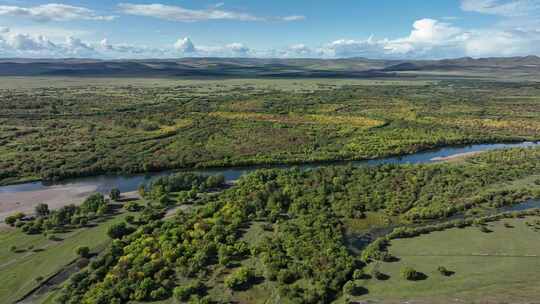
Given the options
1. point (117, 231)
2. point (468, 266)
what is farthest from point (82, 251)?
point (468, 266)

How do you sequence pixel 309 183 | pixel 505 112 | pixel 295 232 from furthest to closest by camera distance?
pixel 505 112 < pixel 309 183 < pixel 295 232

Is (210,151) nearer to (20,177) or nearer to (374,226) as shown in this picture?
(20,177)

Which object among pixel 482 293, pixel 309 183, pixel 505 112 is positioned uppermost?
pixel 505 112

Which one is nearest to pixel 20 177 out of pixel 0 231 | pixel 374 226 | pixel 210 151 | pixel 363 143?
pixel 0 231

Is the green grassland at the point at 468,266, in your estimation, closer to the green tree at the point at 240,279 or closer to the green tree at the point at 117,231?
the green tree at the point at 240,279

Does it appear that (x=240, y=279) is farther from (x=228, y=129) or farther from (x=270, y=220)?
(x=228, y=129)

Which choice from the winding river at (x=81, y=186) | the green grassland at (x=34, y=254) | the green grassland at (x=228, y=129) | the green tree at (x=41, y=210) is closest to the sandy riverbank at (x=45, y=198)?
the winding river at (x=81, y=186)
